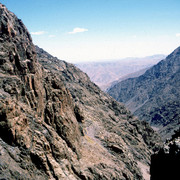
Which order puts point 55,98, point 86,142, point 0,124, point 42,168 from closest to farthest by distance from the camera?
point 0,124 < point 42,168 < point 55,98 < point 86,142

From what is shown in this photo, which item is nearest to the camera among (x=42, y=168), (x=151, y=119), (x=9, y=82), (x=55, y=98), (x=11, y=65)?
(x=42, y=168)

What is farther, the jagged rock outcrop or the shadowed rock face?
the jagged rock outcrop

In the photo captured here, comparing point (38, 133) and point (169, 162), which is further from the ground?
point (38, 133)

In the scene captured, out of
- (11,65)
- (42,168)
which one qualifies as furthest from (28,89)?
(42,168)

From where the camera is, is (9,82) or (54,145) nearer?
(54,145)

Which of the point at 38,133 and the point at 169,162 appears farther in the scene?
the point at 38,133

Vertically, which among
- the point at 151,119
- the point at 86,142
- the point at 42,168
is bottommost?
the point at 151,119

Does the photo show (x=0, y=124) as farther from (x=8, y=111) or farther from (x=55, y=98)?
(x=55, y=98)

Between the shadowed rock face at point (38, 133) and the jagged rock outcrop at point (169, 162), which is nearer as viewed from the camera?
the shadowed rock face at point (38, 133)

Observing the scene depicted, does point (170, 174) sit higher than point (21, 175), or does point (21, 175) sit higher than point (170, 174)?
point (21, 175)

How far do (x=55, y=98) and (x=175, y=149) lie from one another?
2101cm

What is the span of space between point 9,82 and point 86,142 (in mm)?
21516

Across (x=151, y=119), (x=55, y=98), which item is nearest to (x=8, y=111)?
(x=55, y=98)

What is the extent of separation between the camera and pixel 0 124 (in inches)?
651
